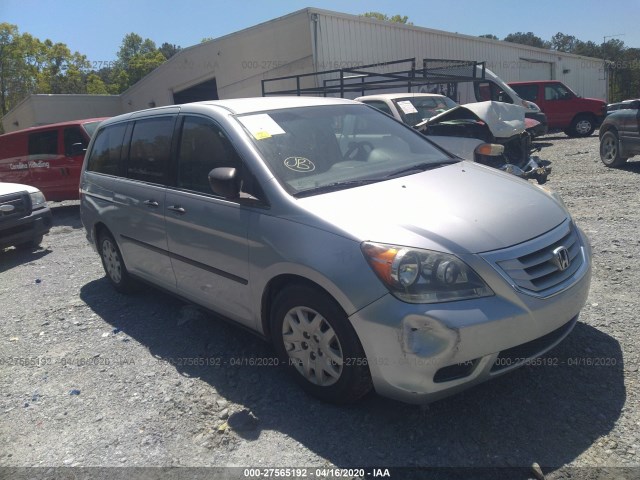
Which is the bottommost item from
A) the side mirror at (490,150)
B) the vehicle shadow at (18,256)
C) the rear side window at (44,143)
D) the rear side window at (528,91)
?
the vehicle shadow at (18,256)

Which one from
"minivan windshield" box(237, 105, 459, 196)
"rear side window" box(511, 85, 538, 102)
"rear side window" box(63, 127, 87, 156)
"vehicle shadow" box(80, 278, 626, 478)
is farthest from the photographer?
"rear side window" box(511, 85, 538, 102)

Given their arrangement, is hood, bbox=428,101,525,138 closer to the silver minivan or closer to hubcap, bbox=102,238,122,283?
the silver minivan

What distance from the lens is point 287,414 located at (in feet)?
10.2

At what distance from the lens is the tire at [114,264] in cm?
514

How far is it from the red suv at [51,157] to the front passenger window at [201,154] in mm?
6998

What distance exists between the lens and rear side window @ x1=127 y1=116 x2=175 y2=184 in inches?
166

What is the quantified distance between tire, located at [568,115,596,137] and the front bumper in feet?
55.2

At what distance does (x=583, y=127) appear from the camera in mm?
18031

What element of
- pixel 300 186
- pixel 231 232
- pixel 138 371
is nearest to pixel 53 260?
pixel 138 371

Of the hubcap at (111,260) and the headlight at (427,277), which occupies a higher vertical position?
the headlight at (427,277)

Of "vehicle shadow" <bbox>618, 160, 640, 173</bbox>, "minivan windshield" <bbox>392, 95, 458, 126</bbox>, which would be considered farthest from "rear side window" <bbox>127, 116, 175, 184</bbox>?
"vehicle shadow" <bbox>618, 160, 640, 173</bbox>

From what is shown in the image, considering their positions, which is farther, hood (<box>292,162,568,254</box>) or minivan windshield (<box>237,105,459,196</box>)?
minivan windshield (<box>237,105,459,196</box>)

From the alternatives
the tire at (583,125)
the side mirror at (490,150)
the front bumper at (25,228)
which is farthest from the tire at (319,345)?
the tire at (583,125)

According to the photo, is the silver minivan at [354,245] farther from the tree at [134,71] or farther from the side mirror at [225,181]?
the tree at [134,71]
